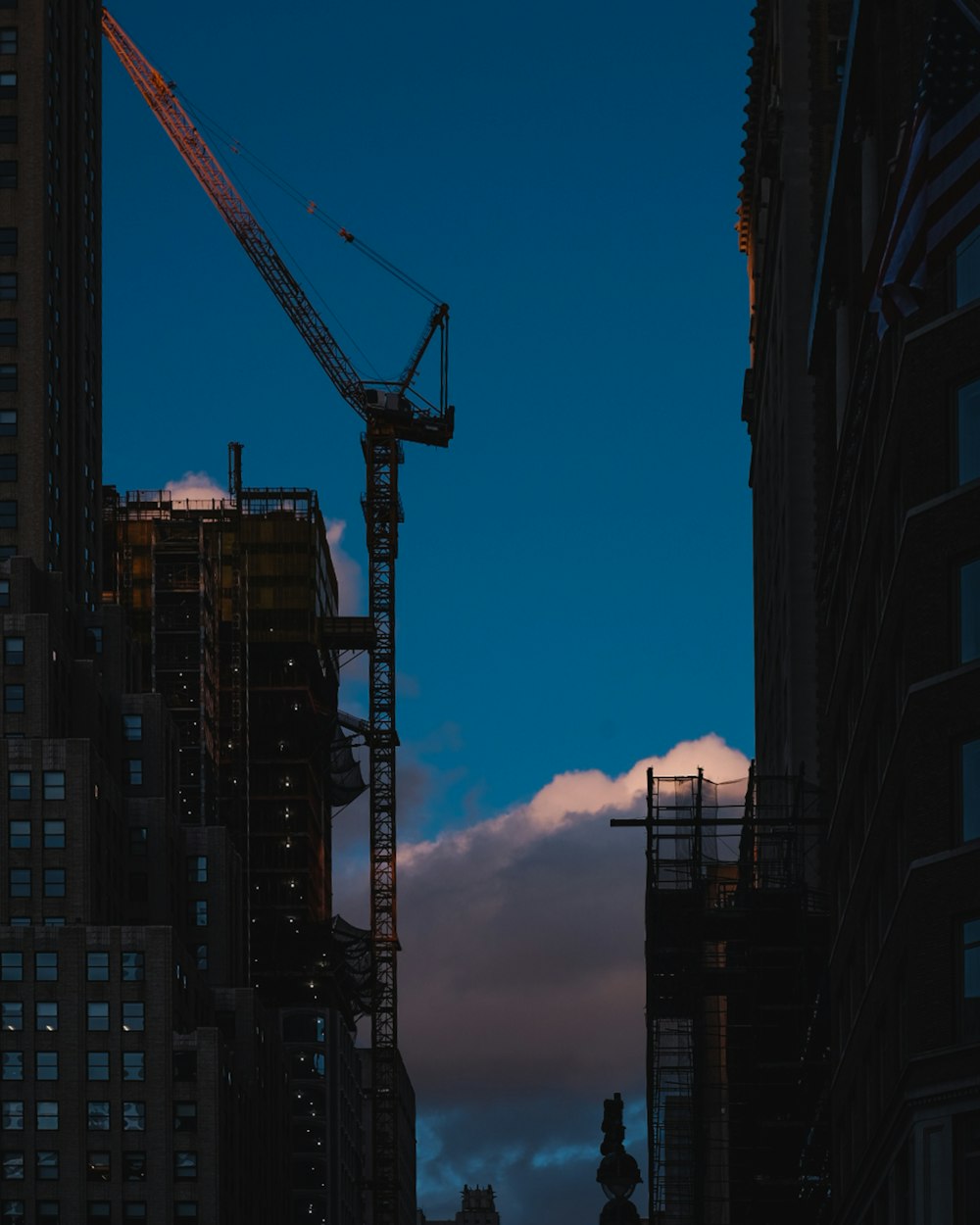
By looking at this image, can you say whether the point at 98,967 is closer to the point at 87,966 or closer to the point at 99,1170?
the point at 87,966

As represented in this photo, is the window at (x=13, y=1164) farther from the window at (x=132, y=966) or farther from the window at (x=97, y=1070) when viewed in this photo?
the window at (x=132, y=966)

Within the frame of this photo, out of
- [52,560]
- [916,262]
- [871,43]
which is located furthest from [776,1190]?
[52,560]

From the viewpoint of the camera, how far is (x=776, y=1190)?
95.4m

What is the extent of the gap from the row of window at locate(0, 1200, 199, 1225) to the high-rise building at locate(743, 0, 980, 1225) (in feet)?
263

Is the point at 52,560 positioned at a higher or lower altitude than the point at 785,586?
higher

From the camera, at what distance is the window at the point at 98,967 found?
164750mm

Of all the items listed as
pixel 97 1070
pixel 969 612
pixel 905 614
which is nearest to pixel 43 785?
pixel 97 1070

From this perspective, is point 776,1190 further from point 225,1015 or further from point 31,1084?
point 225,1015

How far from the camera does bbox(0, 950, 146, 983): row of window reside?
165m

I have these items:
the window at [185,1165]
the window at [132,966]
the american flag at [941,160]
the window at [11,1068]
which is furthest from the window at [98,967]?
the american flag at [941,160]

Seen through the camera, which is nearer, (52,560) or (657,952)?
(657,952)

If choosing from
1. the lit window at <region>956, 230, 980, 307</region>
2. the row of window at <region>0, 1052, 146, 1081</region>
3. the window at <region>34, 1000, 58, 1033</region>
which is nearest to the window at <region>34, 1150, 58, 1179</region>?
the row of window at <region>0, 1052, 146, 1081</region>

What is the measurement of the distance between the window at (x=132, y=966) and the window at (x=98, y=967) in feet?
3.35

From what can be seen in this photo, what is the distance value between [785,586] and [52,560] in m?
86.0
